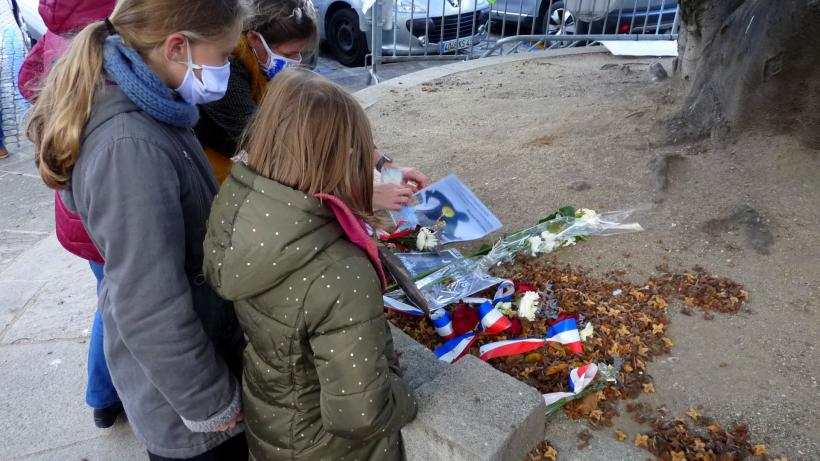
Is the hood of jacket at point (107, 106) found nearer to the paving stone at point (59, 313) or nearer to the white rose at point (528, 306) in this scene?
the white rose at point (528, 306)

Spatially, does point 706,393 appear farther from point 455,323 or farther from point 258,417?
point 258,417

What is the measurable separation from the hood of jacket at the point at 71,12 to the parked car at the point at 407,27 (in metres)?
6.19

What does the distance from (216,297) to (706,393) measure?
1.68m

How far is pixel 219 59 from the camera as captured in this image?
1.62 meters

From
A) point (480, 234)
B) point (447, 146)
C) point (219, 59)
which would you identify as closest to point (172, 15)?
point (219, 59)

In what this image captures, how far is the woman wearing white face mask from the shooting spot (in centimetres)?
136

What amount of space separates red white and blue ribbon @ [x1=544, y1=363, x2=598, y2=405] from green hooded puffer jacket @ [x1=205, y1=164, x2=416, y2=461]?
797mm

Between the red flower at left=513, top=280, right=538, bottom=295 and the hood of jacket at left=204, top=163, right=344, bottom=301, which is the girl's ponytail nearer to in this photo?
the hood of jacket at left=204, top=163, right=344, bottom=301

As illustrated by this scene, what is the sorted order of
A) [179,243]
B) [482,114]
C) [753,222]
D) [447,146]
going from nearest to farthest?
1. [179,243]
2. [753,222]
3. [447,146]
4. [482,114]

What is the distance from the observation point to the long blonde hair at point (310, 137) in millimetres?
1365

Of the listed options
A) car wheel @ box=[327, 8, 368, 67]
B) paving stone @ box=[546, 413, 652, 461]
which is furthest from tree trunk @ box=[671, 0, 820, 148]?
car wheel @ box=[327, 8, 368, 67]

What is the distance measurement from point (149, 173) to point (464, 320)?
155cm

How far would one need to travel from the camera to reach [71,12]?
190 cm

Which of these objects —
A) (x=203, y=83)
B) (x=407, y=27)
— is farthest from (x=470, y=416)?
(x=407, y=27)
